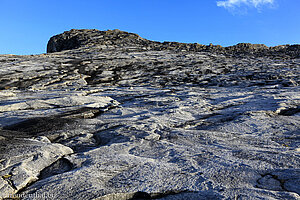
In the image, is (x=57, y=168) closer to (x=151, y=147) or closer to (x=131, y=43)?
(x=151, y=147)

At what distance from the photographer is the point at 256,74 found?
1831 centimetres

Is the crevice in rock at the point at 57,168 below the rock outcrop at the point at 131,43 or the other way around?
below

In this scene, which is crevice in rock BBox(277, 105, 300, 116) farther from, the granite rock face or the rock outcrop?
the rock outcrop

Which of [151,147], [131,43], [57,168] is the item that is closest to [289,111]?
[151,147]

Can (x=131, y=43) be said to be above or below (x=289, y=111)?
above

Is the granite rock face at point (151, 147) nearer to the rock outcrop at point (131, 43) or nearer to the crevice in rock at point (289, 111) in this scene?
the crevice in rock at point (289, 111)

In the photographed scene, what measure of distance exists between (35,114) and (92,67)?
15.9 m

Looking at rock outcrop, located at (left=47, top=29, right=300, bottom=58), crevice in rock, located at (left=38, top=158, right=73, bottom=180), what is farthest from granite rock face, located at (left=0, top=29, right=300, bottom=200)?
rock outcrop, located at (left=47, top=29, right=300, bottom=58)

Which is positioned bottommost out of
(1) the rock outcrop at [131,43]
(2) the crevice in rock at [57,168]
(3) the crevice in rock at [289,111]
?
(2) the crevice in rock at [57,168]

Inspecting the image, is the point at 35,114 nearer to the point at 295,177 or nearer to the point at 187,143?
the point at 187,143

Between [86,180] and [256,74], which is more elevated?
[256,74]

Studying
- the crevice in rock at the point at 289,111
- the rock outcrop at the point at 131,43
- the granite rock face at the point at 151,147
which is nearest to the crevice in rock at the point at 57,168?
the granite rock face at the point at 151,147

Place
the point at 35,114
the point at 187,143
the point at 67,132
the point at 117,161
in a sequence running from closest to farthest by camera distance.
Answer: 1. the point at 117,161
2. the point at 187,143
3. the point at 67,132
4. the point at 35,114

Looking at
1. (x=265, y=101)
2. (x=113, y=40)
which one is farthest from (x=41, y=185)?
(x=113, y=40)
